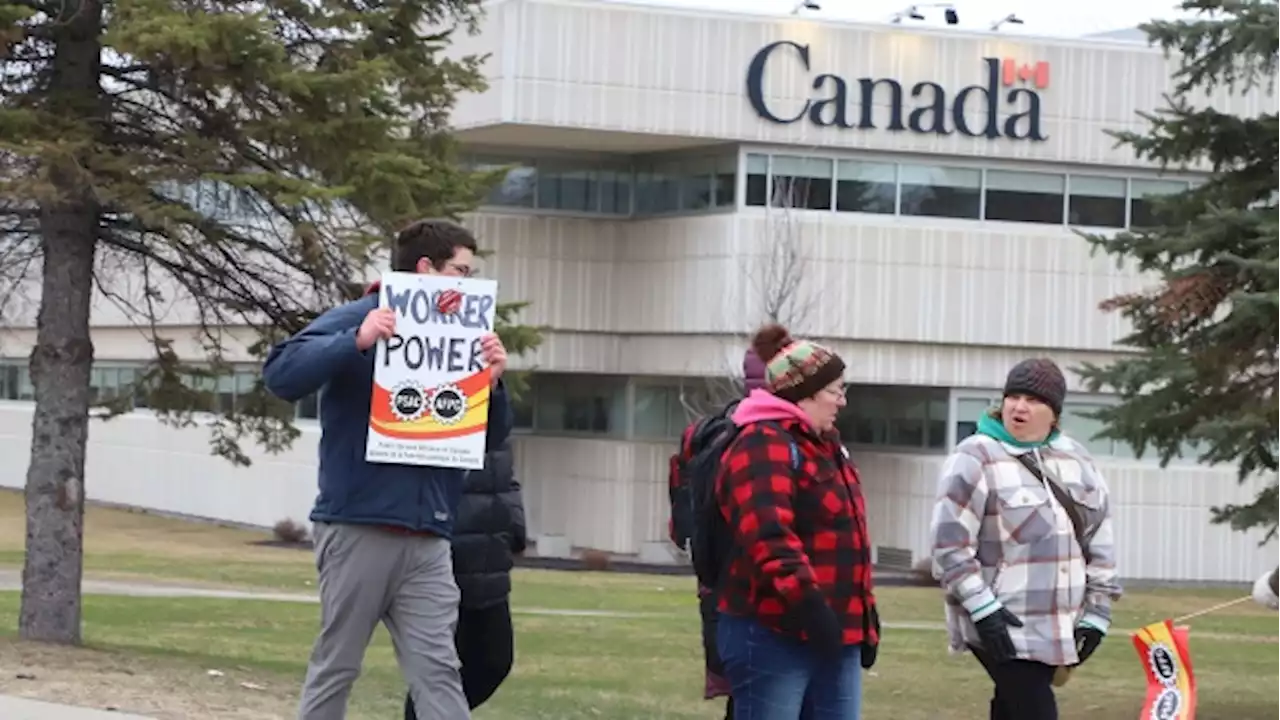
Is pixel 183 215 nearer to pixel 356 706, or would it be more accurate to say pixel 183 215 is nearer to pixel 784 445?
pixel 356 706

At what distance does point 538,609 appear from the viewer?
84.8 ft

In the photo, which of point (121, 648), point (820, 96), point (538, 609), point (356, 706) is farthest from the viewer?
point (820, 96)

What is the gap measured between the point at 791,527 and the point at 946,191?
32016mm

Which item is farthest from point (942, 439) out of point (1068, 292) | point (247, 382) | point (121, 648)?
point (121, 648)

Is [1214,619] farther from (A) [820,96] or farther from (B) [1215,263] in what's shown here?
(B) [1215,263]

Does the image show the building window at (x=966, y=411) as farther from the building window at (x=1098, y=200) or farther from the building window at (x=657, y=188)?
the building window at (x=657, y=188)

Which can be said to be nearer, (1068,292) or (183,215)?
(183,215)

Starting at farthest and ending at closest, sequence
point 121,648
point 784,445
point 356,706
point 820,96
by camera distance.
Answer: point 820,96, point 121,648, point 356,706, point 784,445

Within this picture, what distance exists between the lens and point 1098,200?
38938 mm

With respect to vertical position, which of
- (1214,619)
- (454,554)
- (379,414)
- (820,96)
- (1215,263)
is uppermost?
(820,96)

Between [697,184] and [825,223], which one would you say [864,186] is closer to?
[825,223]

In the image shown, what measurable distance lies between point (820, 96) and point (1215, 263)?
24337 millimetres

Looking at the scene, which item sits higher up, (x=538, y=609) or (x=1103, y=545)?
(x=1103, y=545)

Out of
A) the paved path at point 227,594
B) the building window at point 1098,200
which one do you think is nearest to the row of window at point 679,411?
the building window at point 1098,200
